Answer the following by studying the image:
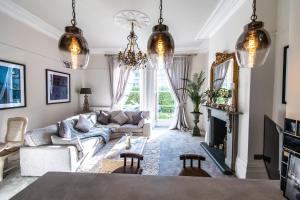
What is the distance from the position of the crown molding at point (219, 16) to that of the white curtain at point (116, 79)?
3189mm

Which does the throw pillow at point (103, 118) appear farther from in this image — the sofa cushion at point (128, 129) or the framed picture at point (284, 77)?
the framed picture at point (284, 77)

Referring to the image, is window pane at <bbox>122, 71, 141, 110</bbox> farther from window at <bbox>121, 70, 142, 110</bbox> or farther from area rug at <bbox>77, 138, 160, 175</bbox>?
area rug at <bbox>77, 138, 160, 175</bbox>

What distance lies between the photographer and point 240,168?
3.19m

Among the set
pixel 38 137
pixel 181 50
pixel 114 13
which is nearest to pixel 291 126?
pixel 38 137

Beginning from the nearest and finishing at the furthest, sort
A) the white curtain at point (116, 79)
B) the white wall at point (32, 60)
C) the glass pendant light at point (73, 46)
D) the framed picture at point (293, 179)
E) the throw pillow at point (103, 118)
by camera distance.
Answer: the framed picture at point (293, 179) < the glass pendant light at point (73, 46) < the white wall at point (32, 60) < the throw pillow at point (103, 118) < the white curtain at point (116, 79)

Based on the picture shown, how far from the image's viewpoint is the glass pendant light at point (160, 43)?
1574 millimetres

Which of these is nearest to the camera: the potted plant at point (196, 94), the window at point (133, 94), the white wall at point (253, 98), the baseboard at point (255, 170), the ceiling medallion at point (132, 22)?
the white wall at point (253, 98)

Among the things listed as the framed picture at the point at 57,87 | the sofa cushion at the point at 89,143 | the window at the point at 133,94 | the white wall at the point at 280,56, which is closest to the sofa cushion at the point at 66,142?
the sofa cushion at the point at 89,143

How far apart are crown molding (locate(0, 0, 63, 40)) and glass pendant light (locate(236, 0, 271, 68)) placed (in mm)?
4204

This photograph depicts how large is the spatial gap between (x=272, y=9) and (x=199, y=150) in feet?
10.9

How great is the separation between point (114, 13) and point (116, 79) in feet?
11.1

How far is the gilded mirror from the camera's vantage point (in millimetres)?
3387

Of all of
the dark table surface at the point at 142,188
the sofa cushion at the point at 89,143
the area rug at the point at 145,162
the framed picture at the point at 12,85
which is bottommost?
the area rug at the point at 145,162

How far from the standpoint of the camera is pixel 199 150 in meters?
4.66
